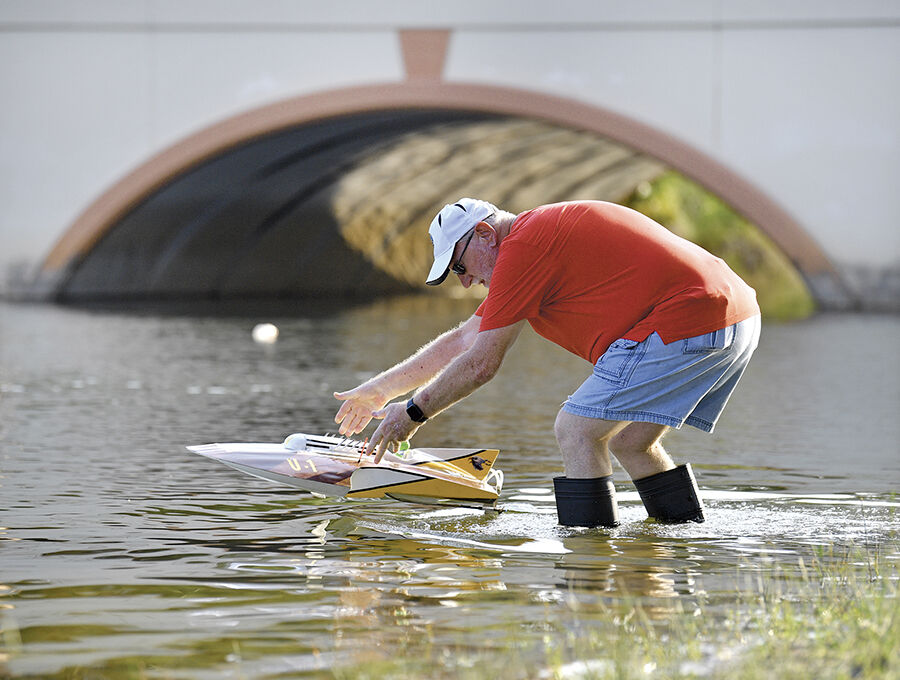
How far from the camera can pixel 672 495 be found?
5758 millimetres

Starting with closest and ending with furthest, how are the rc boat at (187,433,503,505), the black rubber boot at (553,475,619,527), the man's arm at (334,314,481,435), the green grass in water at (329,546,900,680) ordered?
the green grass in water at (329,546,900,680), the black rubber boot at (553,475,619,527), the man's arm at (334,314,481,435), the rc boat at (187,433,503,505)

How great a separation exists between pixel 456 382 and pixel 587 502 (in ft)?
2.20

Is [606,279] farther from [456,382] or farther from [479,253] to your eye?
[456,382]

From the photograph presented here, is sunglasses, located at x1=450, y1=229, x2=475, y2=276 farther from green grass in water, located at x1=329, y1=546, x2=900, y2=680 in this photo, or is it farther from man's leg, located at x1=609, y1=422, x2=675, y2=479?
green grass in water, located at x1=329, y1=546, x2=900, y2=680

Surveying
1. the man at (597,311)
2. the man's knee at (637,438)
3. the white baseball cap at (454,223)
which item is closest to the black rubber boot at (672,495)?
the man's knee at (637,438)

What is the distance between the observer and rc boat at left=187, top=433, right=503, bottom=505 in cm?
632

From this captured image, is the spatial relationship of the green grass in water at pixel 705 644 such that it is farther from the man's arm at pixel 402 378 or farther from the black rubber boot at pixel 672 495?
the man's arm at pixel 402 378

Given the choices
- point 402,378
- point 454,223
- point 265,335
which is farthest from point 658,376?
point 265,335

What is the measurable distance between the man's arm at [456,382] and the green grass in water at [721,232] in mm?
27802

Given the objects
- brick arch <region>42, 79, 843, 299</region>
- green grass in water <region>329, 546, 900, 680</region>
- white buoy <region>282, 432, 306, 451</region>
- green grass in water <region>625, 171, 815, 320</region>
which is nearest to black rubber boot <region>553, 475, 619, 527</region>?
green grass in water <region>329, 546, 900, 680</region>

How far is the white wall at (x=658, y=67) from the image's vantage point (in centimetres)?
2223

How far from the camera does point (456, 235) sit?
5.32 metres

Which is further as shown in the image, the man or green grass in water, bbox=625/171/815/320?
green grass in water, bbox=625/171/815/320

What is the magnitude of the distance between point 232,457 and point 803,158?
1713 centimetres
